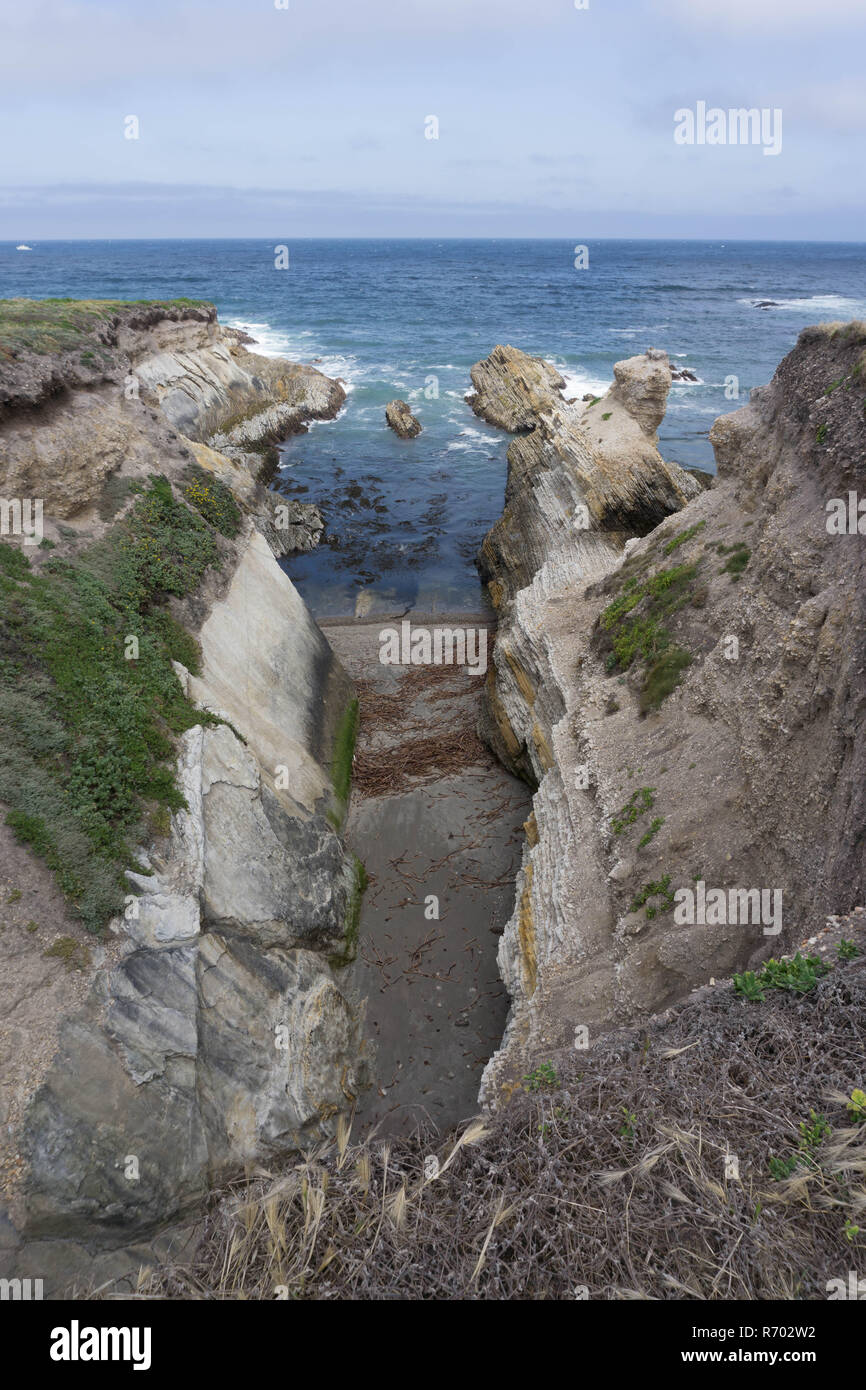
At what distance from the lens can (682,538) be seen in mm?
13969

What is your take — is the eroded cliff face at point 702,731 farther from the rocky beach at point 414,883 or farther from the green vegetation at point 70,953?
the green vegetation at point 70,953

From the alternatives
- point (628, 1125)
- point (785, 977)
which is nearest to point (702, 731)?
point (785, 977)

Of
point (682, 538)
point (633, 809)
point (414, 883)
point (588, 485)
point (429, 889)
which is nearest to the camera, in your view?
point (633, 809)

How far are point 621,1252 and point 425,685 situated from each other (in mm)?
15874

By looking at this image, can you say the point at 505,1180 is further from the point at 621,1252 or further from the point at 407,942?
the point at 407,942

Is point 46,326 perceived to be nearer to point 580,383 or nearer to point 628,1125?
point 628,1125

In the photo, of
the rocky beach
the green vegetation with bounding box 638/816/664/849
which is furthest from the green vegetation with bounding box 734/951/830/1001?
the green vegetation with bounding box 638/816/664/849

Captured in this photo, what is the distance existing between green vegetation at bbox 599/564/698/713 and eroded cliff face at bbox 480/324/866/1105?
4cm

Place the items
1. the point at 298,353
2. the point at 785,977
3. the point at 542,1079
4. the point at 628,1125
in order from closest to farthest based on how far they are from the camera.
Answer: the point at 628,1125
the point at 785,977
the point at 542,1079
the point at 298,353

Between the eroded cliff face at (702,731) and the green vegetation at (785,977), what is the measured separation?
1137 millimetres

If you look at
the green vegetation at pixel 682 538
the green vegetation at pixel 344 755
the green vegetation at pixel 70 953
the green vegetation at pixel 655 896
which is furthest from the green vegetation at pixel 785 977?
the green vegetation at pixel 682 538

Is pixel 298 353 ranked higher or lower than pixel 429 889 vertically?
higher

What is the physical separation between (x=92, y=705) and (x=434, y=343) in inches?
2564

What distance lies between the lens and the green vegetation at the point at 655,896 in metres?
8.59
